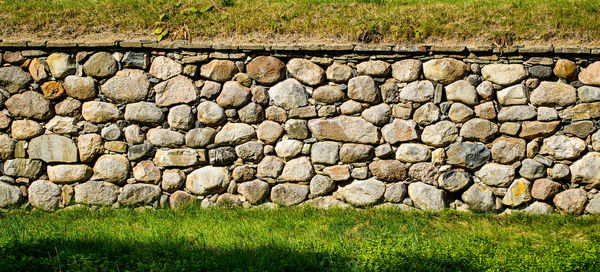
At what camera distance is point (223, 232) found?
434 cm

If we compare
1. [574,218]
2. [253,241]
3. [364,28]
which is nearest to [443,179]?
[574,218]

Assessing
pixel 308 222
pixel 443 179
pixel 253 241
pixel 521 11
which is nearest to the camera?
pixel 253 241

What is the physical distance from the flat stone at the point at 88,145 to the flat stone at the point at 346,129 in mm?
2391

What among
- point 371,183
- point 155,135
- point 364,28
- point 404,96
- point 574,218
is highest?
point 364,28

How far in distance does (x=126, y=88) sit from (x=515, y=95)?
13.9ft

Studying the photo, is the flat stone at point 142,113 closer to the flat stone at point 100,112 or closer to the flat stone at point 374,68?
the flat stone at point 100,112

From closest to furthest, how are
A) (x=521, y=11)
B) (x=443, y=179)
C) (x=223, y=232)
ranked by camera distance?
(x=223, y=232) → (x=443, y=179) → (x=521, y=11)

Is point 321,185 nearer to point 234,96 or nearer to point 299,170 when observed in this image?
point 299,170

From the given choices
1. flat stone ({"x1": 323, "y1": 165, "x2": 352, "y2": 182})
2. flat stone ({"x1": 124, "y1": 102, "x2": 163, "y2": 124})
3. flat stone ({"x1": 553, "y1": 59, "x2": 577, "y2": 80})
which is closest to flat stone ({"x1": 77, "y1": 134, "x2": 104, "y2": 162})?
flat stone ({"x1": 124, "y1": 102, "x2": 163, "y2": 124})

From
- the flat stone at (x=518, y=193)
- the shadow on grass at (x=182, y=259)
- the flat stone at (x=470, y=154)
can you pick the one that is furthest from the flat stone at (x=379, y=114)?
the shadow on grass at (x=182, y=259)

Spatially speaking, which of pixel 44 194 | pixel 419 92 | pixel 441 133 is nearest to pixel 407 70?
pixel 419 92

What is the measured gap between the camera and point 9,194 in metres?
5.20

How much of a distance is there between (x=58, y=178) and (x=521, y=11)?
5686 mm

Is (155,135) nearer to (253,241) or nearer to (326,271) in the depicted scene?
(253,241)
